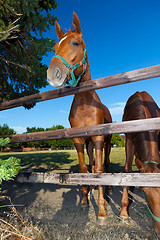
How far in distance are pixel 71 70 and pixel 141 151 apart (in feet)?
6.33

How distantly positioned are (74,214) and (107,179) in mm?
1584

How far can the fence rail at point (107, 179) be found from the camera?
2.05m

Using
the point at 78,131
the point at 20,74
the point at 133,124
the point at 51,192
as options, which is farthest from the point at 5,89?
the point at 133,124

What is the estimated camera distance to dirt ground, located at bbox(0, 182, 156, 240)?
2490mm

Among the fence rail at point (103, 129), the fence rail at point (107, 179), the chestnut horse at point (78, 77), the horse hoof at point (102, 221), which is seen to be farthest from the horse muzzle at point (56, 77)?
the horse hoof at point (102, 221)

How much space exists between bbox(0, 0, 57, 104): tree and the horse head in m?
2.81

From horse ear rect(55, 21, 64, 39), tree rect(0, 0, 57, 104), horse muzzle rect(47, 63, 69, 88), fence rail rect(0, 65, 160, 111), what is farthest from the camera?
tree rect(0, 0, 57, 104)

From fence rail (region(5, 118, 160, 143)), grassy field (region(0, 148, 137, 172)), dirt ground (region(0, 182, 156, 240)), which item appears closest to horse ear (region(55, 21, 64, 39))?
fence rail (region(5, 118, 160, 143))

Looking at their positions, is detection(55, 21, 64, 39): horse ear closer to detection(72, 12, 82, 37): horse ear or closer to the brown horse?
detection(72, 12, 82, 37): horse ear

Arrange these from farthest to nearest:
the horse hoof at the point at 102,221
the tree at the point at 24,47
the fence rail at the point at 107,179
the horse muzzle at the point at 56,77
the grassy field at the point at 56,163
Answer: the grassy field at the point at 56,163 < the tree at the point at 24,47 < the horse hoof at the point at 102,221 < the horse muzzle at the point at 56,77 < the fence rail at the point at 107,179

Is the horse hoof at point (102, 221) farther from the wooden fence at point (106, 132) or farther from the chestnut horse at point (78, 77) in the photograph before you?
the wooden fence at point (106, 132)

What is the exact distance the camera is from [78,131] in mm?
2586

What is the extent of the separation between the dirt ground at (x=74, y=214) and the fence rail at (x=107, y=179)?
2.50 feet

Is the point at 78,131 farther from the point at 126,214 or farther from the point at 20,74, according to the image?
the point at 20,74
